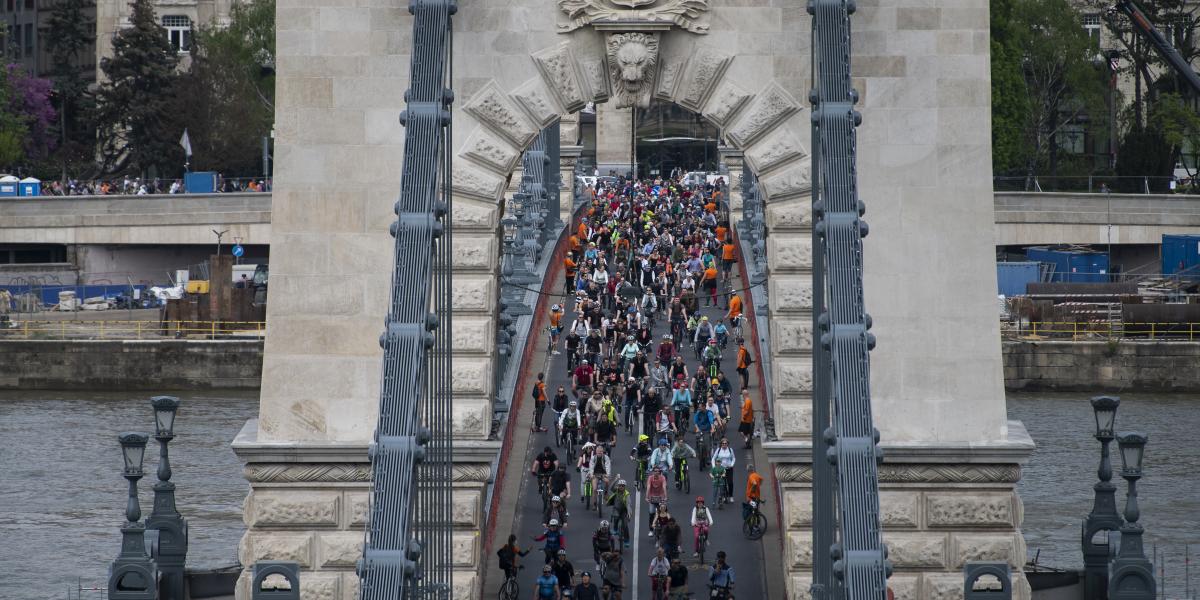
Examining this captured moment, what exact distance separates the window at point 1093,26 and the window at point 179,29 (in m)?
Answer: 42.5

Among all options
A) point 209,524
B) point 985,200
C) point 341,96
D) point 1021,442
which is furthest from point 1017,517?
point 209,524

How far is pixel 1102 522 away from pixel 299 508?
39.8 ft

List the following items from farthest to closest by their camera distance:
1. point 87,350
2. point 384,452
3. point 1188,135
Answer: point 1188,135 → point 87,350 → point 384,452

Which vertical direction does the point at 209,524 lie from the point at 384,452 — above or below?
below

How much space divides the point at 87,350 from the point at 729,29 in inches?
2050

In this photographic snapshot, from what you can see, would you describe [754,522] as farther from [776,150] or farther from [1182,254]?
[1182,254]

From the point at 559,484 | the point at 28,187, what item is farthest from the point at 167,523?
the point at 28,187

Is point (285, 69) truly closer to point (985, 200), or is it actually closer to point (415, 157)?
point (415, 157)

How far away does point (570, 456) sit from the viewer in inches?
1748

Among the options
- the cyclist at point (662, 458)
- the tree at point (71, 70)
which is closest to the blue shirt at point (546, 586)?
the cyclist at point (662, 458)

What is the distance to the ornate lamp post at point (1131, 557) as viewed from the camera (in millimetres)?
27469

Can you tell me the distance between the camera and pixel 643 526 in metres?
40.0

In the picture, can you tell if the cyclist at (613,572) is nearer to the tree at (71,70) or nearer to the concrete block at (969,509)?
the concrete block at (969,509)

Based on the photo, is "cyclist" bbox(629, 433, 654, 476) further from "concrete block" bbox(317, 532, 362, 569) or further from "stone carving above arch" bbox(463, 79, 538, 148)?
"stone carving above arch" bbox(463, 79, 538, 148)
